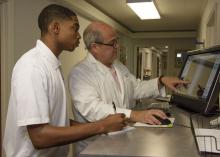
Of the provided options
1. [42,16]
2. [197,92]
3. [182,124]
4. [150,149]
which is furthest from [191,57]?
[150,149]

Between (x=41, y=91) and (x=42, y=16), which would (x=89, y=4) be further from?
(x=41, y=91)

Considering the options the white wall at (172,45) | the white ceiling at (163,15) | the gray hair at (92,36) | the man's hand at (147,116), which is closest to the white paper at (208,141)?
the man's hand at (147,116)

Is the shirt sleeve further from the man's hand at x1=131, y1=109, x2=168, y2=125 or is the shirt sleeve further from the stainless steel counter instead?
the man's hand at x1=131, y1=109, x2=168, y2=125

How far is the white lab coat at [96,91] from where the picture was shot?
1.39 m

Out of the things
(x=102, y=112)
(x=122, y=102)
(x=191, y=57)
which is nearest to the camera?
(x=102, y=112)

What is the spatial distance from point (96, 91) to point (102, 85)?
108 millimetres

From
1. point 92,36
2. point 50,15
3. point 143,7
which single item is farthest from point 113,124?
point 143,7

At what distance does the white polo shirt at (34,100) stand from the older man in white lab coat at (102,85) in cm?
18

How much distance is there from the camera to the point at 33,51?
1.22 meters

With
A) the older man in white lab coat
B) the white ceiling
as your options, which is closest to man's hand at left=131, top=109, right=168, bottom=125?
the older man in white lab coat

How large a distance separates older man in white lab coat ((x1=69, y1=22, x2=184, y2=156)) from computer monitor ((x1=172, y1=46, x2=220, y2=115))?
10 cm

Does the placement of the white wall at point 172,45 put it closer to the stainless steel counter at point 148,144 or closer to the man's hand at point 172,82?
the man's hand at point 172,82

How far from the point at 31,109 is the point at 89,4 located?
331cm

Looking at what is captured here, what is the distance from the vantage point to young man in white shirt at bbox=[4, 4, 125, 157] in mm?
1088
